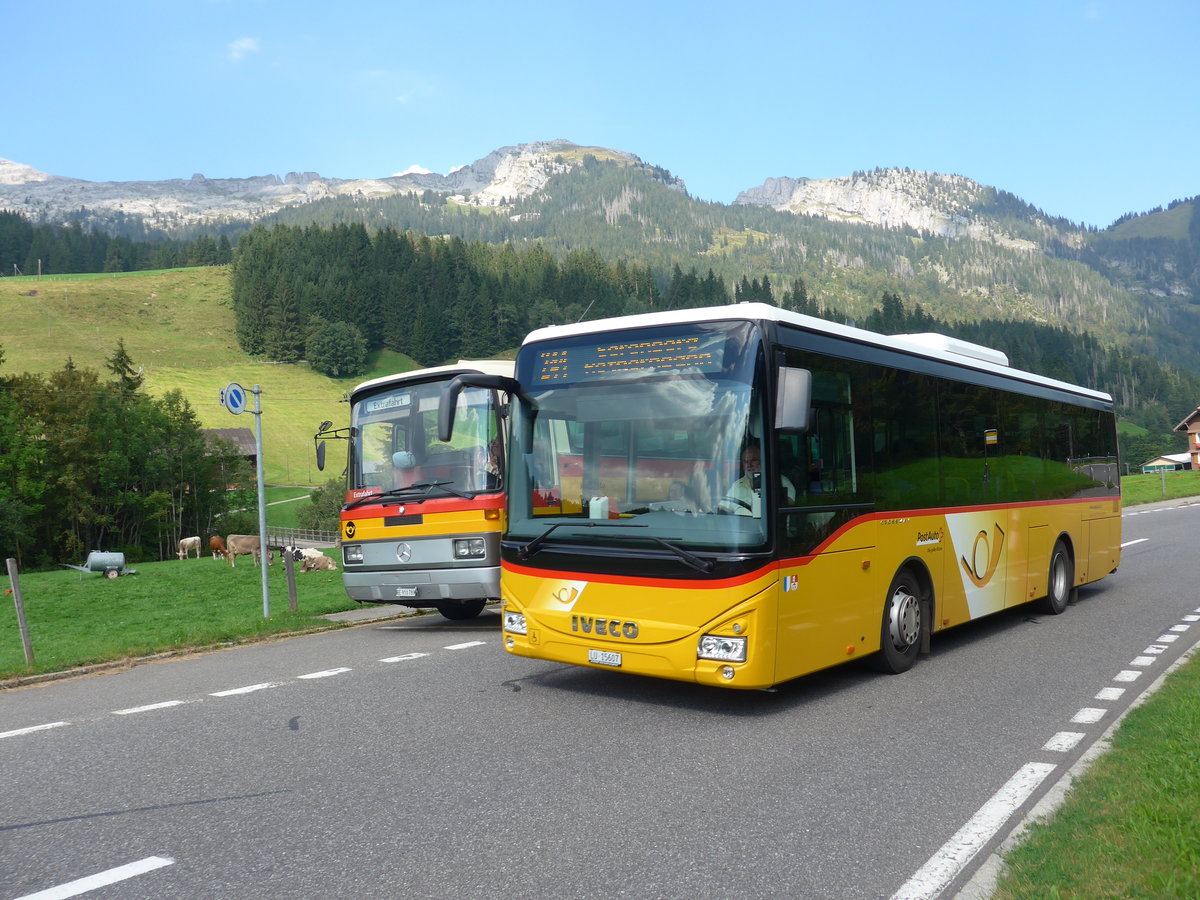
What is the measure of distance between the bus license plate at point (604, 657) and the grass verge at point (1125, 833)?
3132 mm

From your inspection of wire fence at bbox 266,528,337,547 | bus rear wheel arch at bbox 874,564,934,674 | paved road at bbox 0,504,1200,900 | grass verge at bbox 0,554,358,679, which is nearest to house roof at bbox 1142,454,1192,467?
wire fence at bbox 266,528,337,547

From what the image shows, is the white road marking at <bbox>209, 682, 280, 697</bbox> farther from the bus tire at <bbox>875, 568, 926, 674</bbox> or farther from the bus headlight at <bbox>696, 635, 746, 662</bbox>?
the bus tire at <bbox>875, 568, 926, 674</bbox>

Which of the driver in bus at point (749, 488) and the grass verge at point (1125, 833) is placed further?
the driver in bus at point (749, 488)

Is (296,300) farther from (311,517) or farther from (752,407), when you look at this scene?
(752,407)

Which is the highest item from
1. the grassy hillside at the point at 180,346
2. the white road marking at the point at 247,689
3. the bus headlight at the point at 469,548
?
the grassy hillside at the point at 180,346

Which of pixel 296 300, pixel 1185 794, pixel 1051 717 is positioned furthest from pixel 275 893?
pixel 296 300

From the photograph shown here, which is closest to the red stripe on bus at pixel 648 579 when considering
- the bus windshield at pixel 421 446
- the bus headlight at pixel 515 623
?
the bus headlight at pixel 515 623

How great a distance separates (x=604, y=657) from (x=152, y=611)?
16.7 m

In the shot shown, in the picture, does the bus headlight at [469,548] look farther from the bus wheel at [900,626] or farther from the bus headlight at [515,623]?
the bus wheel at [900,626]

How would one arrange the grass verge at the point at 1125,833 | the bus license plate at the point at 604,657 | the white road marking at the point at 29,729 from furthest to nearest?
the bus license plate at the point at 604,657 → the white road marking at the point at 29,729 → the grass verge at the point at 1125,833

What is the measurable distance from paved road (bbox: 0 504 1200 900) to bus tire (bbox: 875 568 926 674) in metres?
0.19

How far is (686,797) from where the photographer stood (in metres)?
5.27

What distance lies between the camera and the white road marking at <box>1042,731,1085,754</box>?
20.3 feet

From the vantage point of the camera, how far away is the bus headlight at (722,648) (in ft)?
22.0
